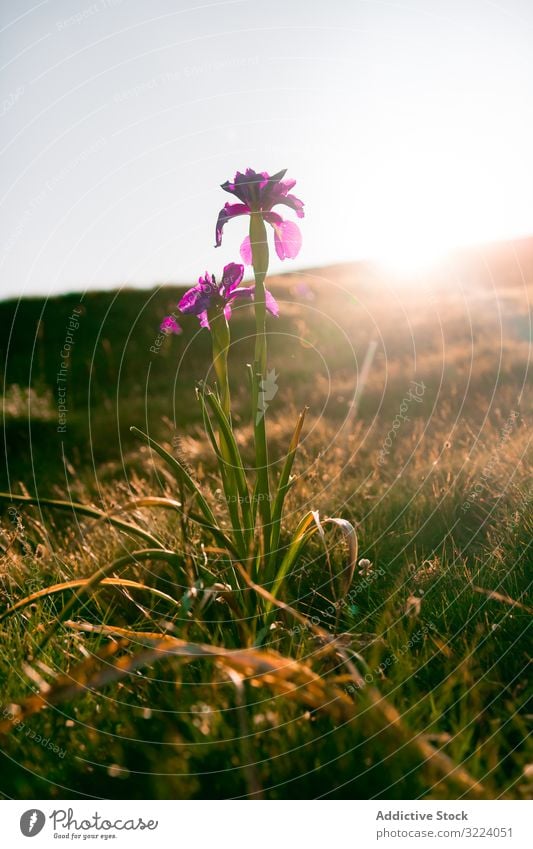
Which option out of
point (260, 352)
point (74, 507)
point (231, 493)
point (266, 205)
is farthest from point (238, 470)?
point (266, 205)

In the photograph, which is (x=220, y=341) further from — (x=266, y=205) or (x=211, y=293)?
(x=266, y=205)

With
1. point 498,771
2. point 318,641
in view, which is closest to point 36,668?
point 318,641

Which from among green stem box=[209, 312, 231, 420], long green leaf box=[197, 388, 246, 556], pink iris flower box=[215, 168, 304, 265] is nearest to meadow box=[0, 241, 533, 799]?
long green leaf box=[197, 388, 246, 556]

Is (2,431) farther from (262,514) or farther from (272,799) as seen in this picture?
(272,799)

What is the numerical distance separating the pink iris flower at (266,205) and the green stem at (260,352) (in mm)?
66

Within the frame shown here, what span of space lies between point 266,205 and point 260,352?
60 centimetres

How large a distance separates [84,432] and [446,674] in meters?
8.82

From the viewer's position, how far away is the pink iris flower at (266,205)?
2.53m

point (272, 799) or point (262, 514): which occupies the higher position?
point (262, 514)

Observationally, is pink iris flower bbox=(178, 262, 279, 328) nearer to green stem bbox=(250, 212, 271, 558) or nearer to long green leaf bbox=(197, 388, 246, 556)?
green stem bbox=(250, 212, 271, 558)

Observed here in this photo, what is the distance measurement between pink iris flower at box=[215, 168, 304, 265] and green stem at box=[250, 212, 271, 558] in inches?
2.6

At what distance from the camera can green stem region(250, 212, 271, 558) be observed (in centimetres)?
254

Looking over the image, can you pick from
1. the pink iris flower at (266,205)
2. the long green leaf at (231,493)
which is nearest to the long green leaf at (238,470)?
the long green leaf at (231,493)
